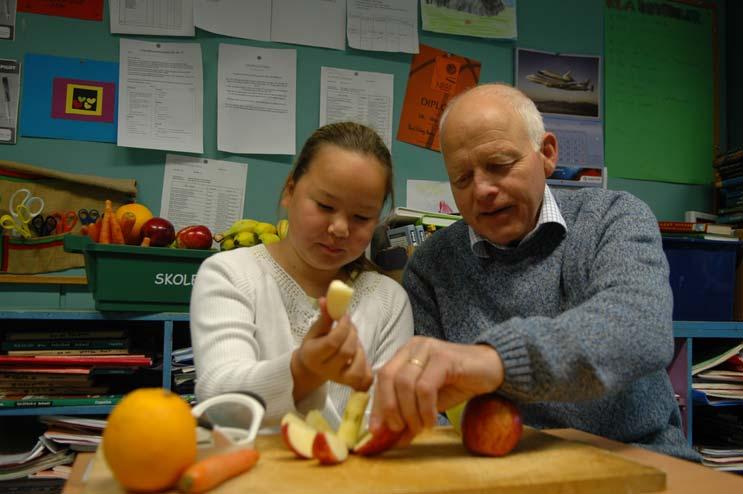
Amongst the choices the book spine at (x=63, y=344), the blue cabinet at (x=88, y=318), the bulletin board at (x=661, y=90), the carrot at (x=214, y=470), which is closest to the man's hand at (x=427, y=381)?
the carrot at (x=214, y=470)

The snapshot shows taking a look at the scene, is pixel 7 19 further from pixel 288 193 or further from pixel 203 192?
pixel 288 193

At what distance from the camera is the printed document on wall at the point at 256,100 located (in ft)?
6.41

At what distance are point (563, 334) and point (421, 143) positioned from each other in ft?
5.11

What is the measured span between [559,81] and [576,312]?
181cm

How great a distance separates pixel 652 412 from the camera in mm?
990

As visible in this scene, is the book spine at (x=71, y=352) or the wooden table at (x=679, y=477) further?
the book spine at (x=71, y=352)

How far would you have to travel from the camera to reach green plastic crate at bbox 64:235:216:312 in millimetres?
1463

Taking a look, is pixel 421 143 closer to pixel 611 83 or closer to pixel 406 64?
pixel 406 64

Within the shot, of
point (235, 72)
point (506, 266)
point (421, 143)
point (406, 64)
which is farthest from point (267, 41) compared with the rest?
point (506, 266)

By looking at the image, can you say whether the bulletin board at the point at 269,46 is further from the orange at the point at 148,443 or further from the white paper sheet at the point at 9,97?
the orange at the point at 148,443

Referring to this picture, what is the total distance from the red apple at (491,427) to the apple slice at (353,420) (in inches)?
→ 4.9

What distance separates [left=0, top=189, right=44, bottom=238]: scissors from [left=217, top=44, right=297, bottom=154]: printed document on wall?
0.59 m

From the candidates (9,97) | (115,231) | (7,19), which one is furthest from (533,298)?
(7,19)

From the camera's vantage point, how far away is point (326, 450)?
58cm
